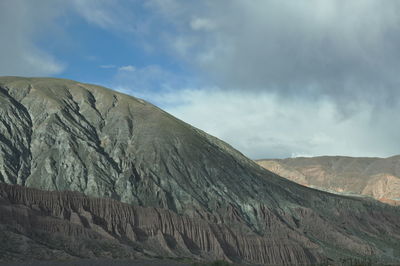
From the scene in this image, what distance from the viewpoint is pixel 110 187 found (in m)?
123

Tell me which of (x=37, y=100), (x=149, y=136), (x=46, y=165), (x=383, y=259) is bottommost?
(x=383, y=259)

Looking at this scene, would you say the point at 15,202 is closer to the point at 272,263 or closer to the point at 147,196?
the point at 147,196

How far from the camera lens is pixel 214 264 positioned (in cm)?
7000

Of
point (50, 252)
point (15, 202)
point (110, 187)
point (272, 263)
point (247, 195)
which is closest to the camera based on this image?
point (50, 252)

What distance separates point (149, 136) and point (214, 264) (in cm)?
7715

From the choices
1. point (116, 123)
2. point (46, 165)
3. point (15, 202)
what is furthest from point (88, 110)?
point (15, 202)

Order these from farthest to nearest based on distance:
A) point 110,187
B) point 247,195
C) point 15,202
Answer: point 247,195 < point 110,187 < point 15,202

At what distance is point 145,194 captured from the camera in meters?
125

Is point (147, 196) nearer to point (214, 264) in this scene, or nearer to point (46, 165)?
point (46, 165)

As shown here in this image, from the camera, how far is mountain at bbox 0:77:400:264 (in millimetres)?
91875

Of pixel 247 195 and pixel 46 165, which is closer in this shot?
pixel 46 165

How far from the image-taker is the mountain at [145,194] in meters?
91.9

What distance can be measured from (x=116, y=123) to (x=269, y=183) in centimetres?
4604

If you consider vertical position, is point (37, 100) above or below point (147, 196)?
above
